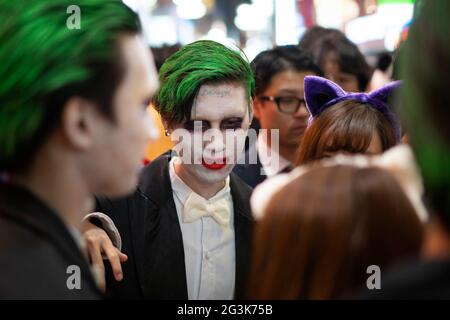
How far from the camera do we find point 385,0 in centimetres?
1036

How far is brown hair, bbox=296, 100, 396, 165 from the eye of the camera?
259 centimetres

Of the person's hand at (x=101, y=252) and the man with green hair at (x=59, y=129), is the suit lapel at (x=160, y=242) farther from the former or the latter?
the man with green hair at (x=59, y=129)

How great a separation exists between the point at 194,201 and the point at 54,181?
1091mm

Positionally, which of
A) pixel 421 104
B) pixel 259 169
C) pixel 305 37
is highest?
pixel 421 104

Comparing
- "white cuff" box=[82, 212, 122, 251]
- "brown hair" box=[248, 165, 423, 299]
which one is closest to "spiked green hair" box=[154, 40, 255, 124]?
"white cuff" box=[82, 212, 122, 251]

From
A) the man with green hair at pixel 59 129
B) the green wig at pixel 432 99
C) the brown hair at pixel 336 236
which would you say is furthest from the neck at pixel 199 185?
the green wig at pixel 432 99

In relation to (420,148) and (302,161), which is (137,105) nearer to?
(420,148)

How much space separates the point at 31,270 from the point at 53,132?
0.28m

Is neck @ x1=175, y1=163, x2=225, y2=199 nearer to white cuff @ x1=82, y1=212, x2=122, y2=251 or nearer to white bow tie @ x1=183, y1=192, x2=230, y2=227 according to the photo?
white bow tie @ x1=183, y1=192, x2=230, y2=227

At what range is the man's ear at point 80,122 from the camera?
4.56 ft

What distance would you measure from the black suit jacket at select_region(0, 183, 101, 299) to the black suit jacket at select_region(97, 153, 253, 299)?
0.88 meters

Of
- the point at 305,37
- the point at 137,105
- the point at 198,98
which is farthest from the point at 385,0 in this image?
the point at 137,105

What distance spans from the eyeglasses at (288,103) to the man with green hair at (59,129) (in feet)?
7.47

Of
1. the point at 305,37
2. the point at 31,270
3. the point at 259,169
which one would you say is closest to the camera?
the point at 31,270
